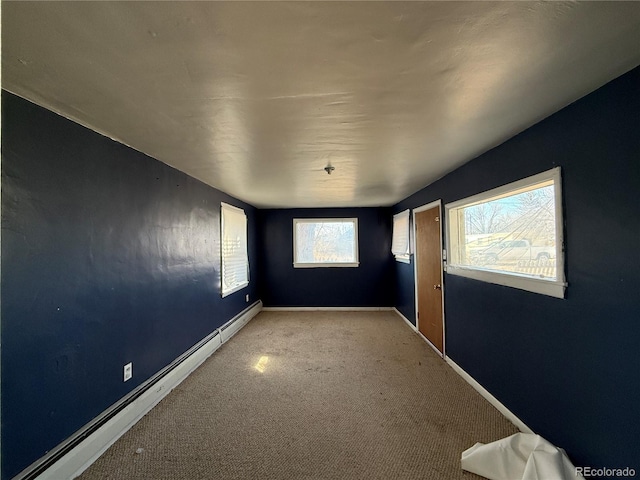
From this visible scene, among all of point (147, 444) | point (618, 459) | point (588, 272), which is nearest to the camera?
point (618, 459)

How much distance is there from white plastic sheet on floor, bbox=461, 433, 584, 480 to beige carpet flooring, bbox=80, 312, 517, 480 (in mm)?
106

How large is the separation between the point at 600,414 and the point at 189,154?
10.7ft

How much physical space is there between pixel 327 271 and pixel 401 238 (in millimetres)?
1716

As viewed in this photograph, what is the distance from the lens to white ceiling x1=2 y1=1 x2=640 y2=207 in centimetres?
106

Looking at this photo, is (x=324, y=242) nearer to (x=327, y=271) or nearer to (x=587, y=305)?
(x=327, y=271)

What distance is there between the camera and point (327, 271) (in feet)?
20.0

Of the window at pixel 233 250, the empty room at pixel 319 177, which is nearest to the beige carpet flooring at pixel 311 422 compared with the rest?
the empty room at pixel 319 177

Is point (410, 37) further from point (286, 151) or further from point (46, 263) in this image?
point (46, 263)

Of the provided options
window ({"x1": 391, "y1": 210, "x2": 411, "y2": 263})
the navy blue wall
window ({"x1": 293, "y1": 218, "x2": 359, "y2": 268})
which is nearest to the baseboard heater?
the navy blue wall

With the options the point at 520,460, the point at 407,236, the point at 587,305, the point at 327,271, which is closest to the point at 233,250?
the point at 327,271

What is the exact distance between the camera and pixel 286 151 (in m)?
2.44

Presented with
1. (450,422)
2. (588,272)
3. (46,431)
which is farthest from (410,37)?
(46,431)

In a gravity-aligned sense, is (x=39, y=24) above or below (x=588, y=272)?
above

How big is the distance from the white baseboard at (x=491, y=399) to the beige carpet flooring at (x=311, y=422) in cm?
5
